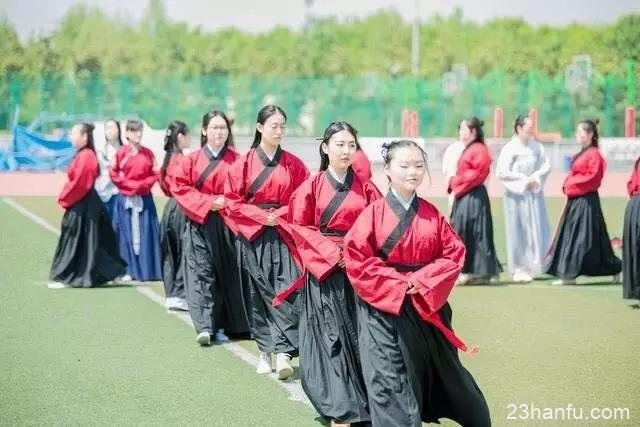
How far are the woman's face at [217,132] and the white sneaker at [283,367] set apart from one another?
230cm

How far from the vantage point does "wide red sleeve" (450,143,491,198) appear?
14125 mm

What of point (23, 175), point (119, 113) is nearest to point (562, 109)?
point (119, 113)

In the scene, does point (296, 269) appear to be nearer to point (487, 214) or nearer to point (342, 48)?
point (487, 214)

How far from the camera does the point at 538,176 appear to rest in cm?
1470

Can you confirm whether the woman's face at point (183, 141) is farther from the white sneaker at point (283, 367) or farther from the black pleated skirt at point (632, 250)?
the black pleated skirt at point (632, 250)

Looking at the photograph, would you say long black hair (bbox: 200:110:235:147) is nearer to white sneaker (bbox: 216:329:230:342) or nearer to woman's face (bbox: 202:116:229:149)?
woman's face (bbox: 202:116:229:149)

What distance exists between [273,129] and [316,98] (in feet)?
109

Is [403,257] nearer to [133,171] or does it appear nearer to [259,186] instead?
[259,186]

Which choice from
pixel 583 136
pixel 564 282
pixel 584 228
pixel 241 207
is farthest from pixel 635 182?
pixel 241 207

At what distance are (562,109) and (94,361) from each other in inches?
1280

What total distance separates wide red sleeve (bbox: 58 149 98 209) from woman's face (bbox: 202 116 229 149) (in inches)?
135

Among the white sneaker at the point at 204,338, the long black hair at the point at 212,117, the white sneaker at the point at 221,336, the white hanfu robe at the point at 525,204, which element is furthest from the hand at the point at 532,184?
the white sneaker at the point at 204,338

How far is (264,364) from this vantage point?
8836mm

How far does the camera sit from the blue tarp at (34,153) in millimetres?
33062
